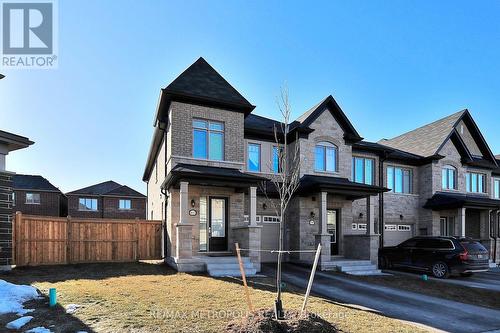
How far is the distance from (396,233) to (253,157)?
9961 millimetres

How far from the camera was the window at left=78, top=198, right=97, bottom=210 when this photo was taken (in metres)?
39.5

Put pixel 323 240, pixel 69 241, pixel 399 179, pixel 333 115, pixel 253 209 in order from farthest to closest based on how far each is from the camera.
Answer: pixel 399 179, pixel 333 115, pixel 323 240, pixel 253 209, pixel 69 241

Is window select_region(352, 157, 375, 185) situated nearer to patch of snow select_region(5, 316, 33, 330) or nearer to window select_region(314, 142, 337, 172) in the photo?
window select_region(314, 142, 337, 172)

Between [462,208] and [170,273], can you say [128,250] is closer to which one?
[170,273]

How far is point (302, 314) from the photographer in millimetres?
6516

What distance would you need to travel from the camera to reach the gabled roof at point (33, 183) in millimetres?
37406

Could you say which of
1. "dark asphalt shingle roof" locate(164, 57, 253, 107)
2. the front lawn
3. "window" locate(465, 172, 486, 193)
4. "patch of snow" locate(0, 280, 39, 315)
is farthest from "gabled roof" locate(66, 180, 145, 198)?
"patch of snow" locate(0, 280, 39, 315)

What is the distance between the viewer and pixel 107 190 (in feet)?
135

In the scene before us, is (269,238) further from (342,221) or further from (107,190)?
(107,190)

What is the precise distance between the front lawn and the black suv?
8259 millimetres

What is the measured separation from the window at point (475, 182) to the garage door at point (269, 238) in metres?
13.9

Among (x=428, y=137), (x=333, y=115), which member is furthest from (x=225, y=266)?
(x=428, y=137)

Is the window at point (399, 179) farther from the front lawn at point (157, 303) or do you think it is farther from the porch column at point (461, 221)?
the front lawn at point (157, 303)

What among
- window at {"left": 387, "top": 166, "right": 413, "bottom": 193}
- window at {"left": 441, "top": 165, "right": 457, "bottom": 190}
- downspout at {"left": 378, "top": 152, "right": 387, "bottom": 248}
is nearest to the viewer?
downspout at {"left": 378, "top": 152, "right": 387, "bottom": 248}
